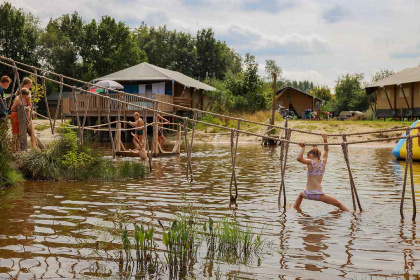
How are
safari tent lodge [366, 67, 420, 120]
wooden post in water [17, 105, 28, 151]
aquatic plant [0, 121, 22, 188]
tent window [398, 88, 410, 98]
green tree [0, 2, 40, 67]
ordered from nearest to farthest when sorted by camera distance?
aquatic plant [0, 121, 22, 188]
wooden post in water [17, 105, 28, 151]
safari tent lodge [366, 67, 420, 120]
tent window [398, 88, 410, 98]
green tree [0, 2, 40, 67]

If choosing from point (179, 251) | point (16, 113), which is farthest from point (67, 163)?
point (179, 251)

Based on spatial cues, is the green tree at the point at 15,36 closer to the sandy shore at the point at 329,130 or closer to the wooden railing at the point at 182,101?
the wooden railing at the point at 182,101

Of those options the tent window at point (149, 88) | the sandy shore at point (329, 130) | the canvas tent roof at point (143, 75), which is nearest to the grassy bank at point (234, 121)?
the sandy shore at point (329, 130)

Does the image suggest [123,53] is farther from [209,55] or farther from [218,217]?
[218,217]

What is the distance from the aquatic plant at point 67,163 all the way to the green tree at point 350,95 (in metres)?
50.8

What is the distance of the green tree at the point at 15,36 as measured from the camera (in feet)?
187

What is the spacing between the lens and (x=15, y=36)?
5791 centimetres

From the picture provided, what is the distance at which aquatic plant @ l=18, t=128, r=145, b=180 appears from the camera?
11930 millimetres

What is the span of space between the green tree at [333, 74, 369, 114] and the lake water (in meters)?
47.6

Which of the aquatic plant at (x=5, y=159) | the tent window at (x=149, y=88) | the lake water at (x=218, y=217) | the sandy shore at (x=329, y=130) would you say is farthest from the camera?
the tent window at (x=149, y=88)

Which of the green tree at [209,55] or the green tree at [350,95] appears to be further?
the green tree at [209,55]

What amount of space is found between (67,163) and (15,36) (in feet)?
167

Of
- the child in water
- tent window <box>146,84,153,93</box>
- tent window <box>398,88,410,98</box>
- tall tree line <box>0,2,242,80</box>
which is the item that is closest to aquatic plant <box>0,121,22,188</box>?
the child in water

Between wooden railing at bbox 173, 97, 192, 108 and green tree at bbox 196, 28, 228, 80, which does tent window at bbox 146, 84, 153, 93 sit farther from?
green tree at bbox 196, 28, 228, 80
